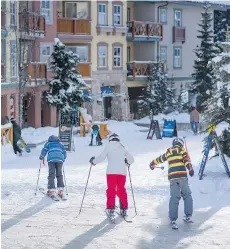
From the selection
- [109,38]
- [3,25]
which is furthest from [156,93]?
[3,25]

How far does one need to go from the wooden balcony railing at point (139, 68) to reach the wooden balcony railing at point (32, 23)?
29.6 ft

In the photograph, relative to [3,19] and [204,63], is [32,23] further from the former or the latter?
[204,63]

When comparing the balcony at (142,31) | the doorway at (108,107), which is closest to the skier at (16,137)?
the doorway at (108,107)

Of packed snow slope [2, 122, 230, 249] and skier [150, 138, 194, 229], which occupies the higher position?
skier [150, 138, 194, 229]

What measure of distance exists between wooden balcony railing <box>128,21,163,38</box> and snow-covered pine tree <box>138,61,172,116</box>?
204 centimetres

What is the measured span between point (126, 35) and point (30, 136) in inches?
618

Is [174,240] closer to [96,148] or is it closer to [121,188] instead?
[121,188]

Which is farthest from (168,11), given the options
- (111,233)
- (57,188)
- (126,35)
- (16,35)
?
(111,233)

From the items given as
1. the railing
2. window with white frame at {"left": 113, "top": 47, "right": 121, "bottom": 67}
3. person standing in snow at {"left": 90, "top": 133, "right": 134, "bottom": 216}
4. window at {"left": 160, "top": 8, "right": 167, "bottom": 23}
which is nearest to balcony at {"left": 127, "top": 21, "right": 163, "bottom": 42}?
window with white frame at {"left": 113, "top": 47, "right": 121, "bottom": 67}

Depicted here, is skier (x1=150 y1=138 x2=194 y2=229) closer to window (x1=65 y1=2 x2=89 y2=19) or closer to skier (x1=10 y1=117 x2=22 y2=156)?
skier (x1=10 y1=117 x2=22 y2=156)

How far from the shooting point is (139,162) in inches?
784

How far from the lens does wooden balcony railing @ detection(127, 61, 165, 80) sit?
4116 cm

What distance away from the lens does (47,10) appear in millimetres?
35219

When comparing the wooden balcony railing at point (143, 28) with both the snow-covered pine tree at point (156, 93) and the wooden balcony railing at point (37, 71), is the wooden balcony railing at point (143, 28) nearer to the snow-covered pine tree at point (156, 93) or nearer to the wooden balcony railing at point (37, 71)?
the snow-covered pine tree at point (156, 93)
